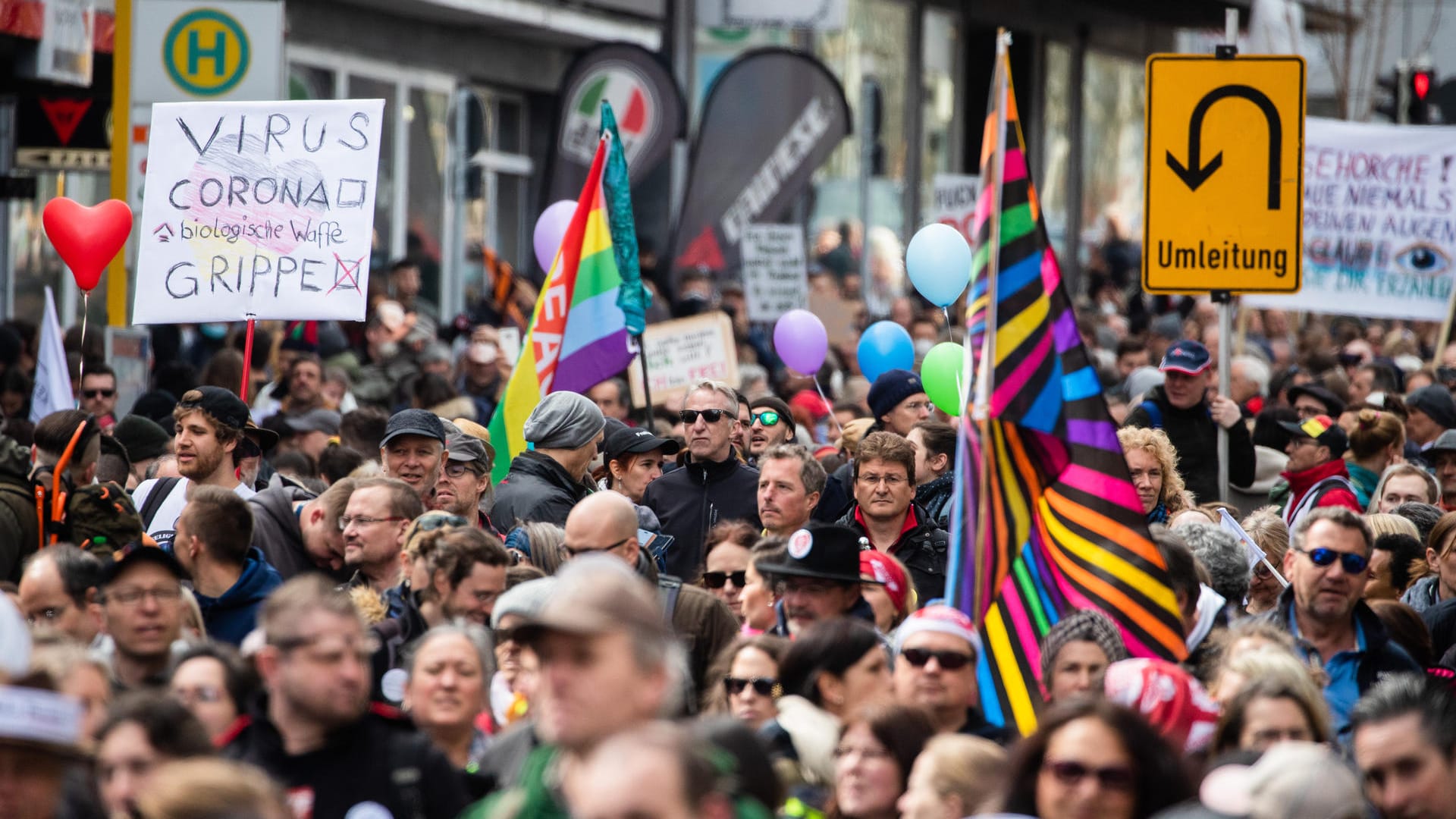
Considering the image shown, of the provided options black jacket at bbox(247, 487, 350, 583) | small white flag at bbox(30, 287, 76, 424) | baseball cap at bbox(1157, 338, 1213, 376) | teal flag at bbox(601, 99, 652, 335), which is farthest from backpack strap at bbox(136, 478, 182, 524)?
baseball cap at bbox(1157, 338, 1213, 376)

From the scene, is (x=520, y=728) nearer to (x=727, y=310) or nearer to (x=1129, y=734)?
(x=1129, y=734)

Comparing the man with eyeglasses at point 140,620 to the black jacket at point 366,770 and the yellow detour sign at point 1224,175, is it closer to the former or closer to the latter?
the black jacket at point 366,770

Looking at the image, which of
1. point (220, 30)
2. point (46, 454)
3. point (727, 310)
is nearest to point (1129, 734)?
point (46, 454)

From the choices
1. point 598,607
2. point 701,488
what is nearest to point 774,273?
point 701,488

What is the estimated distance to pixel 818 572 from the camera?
6727mm

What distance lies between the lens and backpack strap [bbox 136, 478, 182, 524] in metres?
8.74

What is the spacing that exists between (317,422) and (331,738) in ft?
23.2

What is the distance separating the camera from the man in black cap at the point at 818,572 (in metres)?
6.74

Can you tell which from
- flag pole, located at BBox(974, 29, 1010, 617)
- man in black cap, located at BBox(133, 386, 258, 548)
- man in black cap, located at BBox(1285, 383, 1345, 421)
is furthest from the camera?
man in black cap, located at BBox(1285, 383, 1345, 421)

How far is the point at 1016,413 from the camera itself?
22.3 ft

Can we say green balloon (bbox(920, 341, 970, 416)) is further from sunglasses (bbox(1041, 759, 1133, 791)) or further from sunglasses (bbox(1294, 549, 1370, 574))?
sunglasses (bbox(1041, 759, 1133, 791))

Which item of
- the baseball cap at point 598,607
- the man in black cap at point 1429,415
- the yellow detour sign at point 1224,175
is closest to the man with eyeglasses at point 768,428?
the yellow detour sign at point 1224,175

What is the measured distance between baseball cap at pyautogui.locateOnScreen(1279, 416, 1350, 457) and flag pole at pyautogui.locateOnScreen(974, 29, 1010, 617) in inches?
185

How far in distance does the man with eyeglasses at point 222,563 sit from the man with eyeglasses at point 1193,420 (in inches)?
201
